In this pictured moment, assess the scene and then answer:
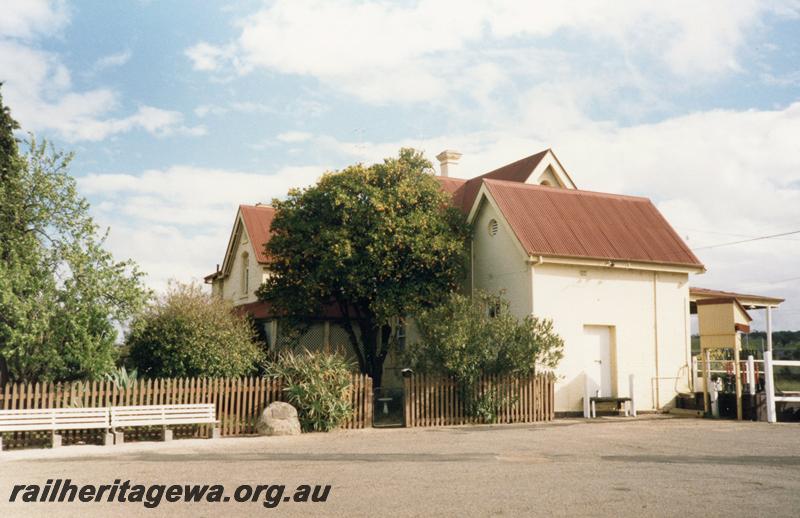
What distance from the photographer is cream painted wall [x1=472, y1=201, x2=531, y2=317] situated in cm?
2239

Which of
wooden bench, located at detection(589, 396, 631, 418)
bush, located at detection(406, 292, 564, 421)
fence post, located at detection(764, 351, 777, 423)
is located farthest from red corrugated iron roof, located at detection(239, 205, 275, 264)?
fence post, located at detection(764, 351, 777, 423)

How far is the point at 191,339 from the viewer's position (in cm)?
2038

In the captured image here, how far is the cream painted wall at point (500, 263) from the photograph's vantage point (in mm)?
22392

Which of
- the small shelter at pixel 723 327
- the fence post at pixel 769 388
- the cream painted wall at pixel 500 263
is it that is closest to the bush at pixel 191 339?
the cream painted wall at pixel 500 263

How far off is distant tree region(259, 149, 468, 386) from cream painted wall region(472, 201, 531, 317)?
1.97ft

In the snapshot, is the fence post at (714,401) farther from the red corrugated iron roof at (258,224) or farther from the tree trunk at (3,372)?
the tree trunk at (3,372)

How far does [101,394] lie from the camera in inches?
660

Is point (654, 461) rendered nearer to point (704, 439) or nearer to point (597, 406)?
point (704, 439)

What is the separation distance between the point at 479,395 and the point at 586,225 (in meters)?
7.12

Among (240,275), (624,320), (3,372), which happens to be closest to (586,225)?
(624,320)

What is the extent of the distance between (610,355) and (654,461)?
436 inches

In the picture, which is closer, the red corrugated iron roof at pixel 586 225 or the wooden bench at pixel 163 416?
the wooden bench at pixel 163 416

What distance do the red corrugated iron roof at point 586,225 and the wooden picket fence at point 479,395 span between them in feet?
12.3

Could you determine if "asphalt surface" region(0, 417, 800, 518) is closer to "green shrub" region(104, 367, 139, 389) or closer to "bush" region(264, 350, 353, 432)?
"bush" region(264, 350, 353, 432)
